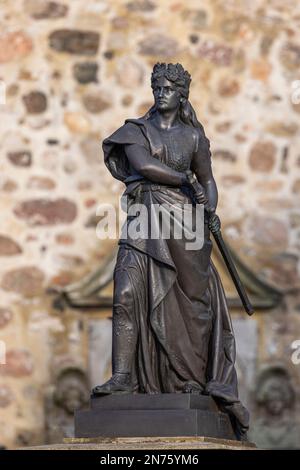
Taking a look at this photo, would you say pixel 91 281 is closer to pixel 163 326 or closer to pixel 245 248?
pixel 245 248

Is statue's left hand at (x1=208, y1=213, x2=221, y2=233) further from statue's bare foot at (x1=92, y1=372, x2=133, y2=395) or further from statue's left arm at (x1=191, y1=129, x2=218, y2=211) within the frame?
statue's bare foot at (x1=92, y1=372, x2=133, y2=395)

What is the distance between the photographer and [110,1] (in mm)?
12336

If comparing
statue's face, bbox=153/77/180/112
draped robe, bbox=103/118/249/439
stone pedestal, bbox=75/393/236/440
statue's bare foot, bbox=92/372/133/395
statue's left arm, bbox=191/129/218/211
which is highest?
statue's face, bbox=153/77/180/112

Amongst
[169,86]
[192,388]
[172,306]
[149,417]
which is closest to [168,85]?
[169,86]

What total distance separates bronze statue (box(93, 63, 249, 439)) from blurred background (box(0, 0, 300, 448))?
9.69 feet

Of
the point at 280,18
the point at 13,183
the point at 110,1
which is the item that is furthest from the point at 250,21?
the point at 13,183

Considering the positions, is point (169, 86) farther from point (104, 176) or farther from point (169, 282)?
point (104, 176)

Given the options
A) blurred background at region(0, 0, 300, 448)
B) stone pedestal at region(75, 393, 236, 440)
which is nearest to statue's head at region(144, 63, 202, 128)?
stone pedestal at region(75, 393, 236, 440)

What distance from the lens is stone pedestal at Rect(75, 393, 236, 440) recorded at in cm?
805

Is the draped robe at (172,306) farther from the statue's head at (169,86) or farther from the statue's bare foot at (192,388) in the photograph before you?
the statue's head at (169,86)

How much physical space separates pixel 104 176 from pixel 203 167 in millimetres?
3312

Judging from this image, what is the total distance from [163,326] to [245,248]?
11.9 ft

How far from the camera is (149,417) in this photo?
8094 millimetres

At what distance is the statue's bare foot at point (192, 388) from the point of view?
8367 mm
